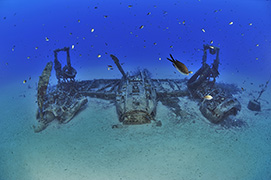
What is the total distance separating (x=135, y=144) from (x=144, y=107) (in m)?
2.35

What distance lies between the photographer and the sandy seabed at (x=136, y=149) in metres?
7.57

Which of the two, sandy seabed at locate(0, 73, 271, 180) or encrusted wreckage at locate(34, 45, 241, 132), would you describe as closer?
sandy seabed at locate(0, 73, 271, 180)

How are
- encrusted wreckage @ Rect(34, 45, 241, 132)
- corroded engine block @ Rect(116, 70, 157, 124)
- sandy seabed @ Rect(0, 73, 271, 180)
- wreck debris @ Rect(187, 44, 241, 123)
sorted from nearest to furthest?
sandy seabed @ Rect(0, 73, 271, 180), corroded engine block @ Rect(116, 70, 157, 124), encrusted wreckage @ Rect(34, 45, 241, 132), wreck debris @ Rect(187, 44, 241, 123)

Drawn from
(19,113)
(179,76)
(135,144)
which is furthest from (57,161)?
(179,76)

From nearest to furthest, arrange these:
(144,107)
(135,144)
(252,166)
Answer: (252,166)
(135,144)
(144,107)

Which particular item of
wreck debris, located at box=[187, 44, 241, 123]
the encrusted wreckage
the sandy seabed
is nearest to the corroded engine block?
the encrusted wreckage

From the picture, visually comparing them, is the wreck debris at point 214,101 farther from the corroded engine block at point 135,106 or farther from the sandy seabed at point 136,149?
the corroded engine block at point 135,106

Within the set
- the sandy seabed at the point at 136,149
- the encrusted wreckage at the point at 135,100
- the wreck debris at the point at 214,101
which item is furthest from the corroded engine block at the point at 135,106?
the wreck debris at the point at 214,101

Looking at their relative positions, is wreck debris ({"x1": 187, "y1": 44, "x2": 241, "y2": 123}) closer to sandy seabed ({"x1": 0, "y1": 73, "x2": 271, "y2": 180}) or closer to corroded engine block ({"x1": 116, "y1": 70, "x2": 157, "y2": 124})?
sandy seabed ({"x1": 0, "y1": 73, "x2": 271, "y2": 180})

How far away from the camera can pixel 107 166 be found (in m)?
7.91

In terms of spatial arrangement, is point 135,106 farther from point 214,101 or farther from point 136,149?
point 214,101

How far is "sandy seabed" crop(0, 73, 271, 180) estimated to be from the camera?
7.57m

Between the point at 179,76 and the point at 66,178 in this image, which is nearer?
the point at 66,178

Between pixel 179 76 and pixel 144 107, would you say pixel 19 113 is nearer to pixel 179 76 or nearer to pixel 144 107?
pixel 144 107
